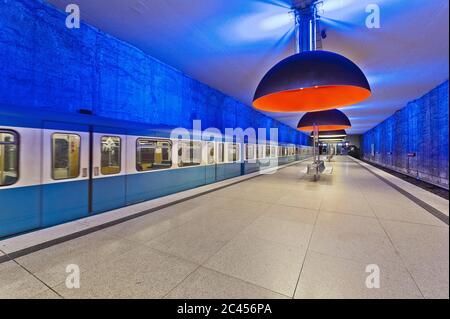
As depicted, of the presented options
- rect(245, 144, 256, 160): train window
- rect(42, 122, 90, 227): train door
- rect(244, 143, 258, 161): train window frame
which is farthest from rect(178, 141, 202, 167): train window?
rect(245, 144, 256, 160): train window

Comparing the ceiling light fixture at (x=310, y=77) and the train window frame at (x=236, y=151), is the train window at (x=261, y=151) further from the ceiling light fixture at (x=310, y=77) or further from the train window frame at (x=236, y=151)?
the ceiling light fixture at (x=310, y=77)

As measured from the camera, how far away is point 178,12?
14.4 feet

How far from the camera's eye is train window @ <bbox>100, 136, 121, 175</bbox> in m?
4.23

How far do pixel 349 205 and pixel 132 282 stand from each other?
16.6 ft

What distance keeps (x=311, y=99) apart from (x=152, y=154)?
4.51 metres

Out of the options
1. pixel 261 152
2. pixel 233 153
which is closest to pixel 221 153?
pixel 233 153

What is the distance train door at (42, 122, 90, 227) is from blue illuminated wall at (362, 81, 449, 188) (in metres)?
9.04

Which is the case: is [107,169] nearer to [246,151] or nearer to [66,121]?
[66,121]

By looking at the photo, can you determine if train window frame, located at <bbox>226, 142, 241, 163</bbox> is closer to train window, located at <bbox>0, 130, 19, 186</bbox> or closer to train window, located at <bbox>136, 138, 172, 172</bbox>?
train window, located at <bbox>136, 138, 172, 172</bbox>

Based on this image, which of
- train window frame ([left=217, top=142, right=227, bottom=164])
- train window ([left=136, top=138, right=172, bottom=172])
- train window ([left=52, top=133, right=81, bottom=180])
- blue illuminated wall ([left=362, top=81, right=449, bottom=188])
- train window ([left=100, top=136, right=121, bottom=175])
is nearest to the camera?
train window ([left=52, top=133, right=81, bottom=180])

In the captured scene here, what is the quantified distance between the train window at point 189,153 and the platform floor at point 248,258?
2242 mm

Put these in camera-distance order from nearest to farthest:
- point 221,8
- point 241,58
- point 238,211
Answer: point 221,8 → point 238,211 → point 241,58

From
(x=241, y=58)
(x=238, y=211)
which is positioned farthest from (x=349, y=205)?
(x=241, y=58)
